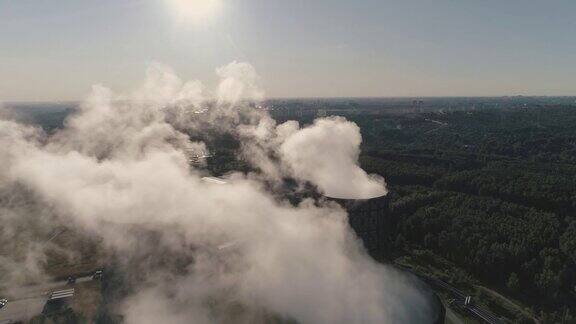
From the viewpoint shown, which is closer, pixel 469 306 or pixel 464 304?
pixel 469 306

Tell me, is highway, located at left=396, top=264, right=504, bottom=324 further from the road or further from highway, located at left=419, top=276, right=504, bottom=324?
the road

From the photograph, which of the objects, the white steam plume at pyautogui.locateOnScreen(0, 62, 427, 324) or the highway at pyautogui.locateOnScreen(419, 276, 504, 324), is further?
the highway at pyautogui.locateOnScreen(419, 276, 504, 324)

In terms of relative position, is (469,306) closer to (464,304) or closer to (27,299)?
(464,304)

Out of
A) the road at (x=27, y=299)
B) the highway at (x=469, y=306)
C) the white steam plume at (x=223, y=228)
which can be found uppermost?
the white steam plume at (x=223, y=228)

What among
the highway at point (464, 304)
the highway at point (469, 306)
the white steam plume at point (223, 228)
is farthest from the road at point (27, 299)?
the highway at point (469, 306)

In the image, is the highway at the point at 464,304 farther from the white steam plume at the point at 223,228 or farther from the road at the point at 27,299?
the road at the point at 27,299

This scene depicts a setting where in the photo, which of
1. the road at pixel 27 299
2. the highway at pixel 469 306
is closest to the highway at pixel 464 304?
the highway at pixel 469 306

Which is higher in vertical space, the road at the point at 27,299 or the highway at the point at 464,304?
the road at the point at 27,299

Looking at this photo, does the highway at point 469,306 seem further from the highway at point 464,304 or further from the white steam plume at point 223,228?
the white steam plume at point 223,228

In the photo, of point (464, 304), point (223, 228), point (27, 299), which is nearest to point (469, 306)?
point (464, 304)

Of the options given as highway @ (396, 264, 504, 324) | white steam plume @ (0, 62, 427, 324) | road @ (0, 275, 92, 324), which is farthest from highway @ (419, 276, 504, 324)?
road @ (0, 275, 92, 324)

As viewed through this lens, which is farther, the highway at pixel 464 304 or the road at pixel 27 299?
Answer: the highway at pixel 464 304
